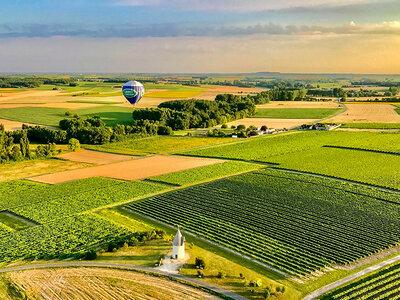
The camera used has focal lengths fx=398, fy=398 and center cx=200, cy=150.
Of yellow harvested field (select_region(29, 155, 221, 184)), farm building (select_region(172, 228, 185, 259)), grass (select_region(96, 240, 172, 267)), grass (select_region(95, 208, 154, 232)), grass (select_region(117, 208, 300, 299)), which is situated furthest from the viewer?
yellow harvested field (select_region(29, 155, 221, 184))

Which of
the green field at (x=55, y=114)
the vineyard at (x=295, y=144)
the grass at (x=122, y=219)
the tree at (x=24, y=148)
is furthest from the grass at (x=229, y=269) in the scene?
the green field at (x=55, y=114)

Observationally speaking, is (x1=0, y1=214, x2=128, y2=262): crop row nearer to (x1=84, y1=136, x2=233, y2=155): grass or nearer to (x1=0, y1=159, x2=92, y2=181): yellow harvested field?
(x1=0, y1=159, x2=92, y2=181): yellow harvested field

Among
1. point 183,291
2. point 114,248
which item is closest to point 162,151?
point 114,248

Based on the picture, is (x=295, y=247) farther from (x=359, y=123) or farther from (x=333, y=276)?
(x=359, y=123)

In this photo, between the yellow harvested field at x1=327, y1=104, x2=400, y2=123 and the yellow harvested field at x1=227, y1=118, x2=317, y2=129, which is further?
the yellow harvested field at x1=327, y1=104, x2=400, y2=123

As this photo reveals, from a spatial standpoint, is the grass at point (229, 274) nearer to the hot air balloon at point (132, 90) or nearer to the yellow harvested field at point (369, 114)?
the hot air balloon at point (132, 90)

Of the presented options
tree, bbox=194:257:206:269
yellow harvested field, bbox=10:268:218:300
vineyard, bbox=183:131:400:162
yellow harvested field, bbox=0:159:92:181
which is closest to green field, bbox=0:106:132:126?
yellow harvested field, bbox=0:159:92:181
